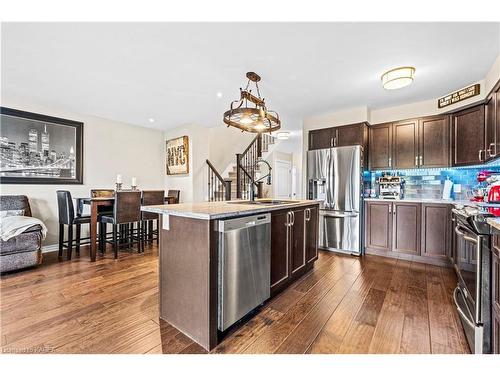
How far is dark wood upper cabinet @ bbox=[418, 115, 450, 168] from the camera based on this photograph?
10.8 feet

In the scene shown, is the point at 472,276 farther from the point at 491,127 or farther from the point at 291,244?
the point at 491,127

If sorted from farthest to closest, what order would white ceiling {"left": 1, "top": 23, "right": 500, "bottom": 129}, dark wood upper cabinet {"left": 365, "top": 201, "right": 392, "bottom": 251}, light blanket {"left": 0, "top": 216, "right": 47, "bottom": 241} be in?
dark wood upper cabinet {"left": 365, "top": 201, "right": 392, "bottom": 251}
light blanket {"left": 0, "top": 216, "right": 47, "bottom": 241}
white ceiling {"left": 1, "top": 23, "right": 500, "bottom": 129}

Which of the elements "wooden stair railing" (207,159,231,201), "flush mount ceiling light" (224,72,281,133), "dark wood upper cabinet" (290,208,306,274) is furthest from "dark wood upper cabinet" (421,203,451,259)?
"wooden stair railing" (207,159,231,201)

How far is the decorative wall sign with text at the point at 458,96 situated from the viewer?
2.88 meters

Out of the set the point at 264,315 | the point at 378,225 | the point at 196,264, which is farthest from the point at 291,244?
the point at 378,225

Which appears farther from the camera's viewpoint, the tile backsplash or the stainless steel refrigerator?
the stainless steel refrigerator

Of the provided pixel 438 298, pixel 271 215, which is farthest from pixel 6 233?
pixel 438 298

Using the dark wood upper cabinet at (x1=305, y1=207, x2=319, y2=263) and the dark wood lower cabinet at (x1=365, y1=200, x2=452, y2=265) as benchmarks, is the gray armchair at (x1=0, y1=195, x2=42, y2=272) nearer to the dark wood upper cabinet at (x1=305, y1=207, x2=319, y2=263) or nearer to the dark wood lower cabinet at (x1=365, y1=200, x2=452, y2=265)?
the dark wood upper cabinet at (x1=305, y1=207, x2=319, y2=263)

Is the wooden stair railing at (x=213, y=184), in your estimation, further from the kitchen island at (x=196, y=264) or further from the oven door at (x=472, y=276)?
the oven door at (x=472, y=276)

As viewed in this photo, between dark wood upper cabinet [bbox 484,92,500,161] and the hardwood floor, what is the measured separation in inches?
59.1

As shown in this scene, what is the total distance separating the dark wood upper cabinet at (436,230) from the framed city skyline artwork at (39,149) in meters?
5.60

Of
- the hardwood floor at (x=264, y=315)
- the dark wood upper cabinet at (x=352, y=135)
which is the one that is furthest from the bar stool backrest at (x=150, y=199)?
the dark wood upper cabinet at (x=352, y=135)

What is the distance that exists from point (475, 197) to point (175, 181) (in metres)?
A: 5.13

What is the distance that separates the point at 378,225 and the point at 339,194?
0.74 meters
